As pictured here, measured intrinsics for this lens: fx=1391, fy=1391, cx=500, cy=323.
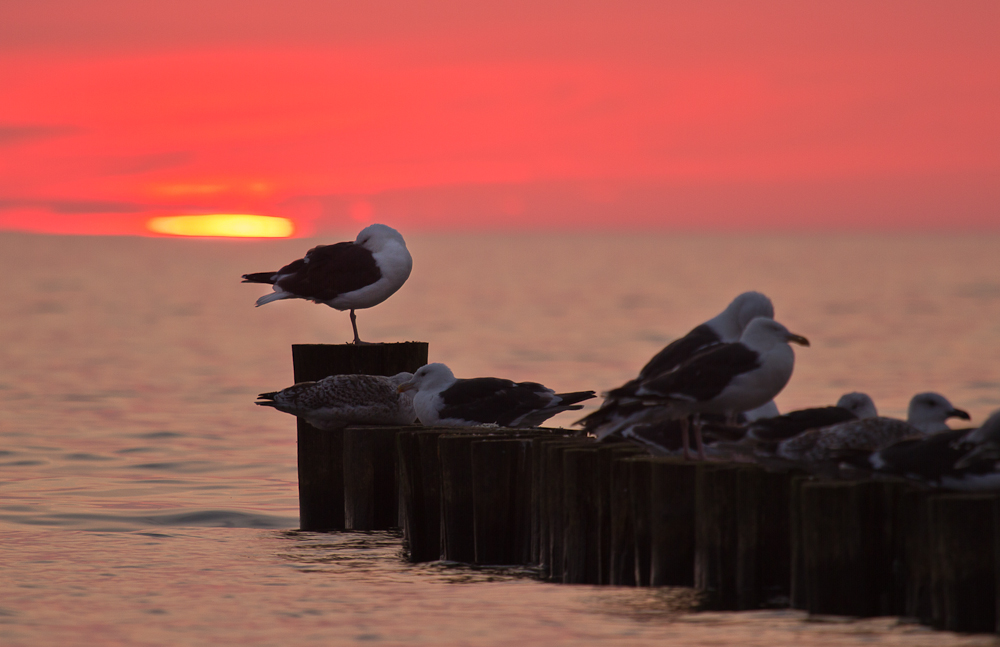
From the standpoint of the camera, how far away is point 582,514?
10820 mm

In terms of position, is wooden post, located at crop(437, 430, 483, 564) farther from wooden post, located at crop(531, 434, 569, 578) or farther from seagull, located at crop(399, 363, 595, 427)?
seagull, located at crop(399, 363, 595, 427)

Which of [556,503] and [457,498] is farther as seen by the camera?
[457,498]

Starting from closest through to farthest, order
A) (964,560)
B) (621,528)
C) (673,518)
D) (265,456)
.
→ (964,560)
(673,518)
(621,528)
(265,456)

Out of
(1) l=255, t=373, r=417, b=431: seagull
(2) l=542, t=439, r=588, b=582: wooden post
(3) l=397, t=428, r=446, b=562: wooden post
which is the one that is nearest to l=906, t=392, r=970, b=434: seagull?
(2) l=542, t=439, r=588, b=582: wooden post

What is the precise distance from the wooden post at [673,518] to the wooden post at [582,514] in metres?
0.80

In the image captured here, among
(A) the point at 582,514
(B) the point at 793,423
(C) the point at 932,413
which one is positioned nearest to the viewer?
(B) the point at 793,423

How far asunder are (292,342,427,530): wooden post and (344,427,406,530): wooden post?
0.52 metres

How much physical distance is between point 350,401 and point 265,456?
31.2ft

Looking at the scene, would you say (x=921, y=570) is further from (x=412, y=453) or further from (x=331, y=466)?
(x=331, y=466)

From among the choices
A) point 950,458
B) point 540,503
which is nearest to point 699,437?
point 540,503

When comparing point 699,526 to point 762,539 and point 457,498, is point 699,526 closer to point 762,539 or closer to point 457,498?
point 762,539

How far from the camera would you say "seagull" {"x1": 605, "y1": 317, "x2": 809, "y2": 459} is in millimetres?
10266

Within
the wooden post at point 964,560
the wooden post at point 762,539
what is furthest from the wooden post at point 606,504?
the wooden post at point 964,560

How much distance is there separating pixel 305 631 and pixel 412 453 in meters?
2.49
